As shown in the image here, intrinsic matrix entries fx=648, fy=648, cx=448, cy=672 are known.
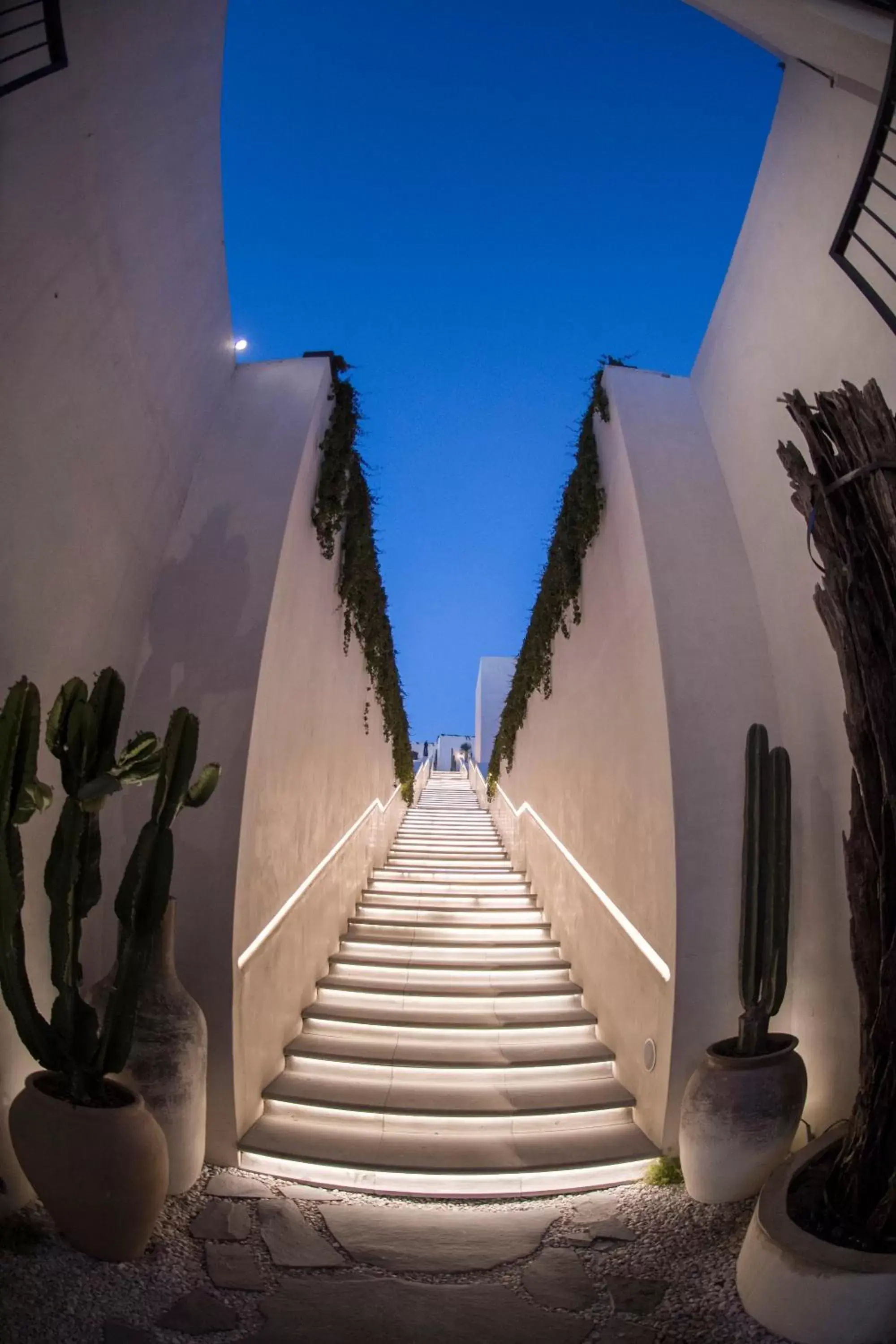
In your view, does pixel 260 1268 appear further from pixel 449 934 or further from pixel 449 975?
pixel 449 934

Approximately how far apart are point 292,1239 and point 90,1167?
32.3 inches

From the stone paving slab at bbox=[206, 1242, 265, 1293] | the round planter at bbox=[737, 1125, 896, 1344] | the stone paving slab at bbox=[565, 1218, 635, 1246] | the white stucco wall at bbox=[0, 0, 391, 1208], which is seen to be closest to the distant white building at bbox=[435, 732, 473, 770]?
the white stucco wall at bbox=[0, 0, 391, 1208]

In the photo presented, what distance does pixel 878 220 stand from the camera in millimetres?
1638

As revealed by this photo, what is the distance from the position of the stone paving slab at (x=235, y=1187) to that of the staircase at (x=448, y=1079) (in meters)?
0.08

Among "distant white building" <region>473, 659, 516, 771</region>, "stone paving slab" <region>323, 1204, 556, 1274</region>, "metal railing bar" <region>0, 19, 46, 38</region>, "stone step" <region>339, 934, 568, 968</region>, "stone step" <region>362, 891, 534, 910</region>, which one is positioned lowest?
"stone paving slab" <region>323, 1204, 556, 1274</region>

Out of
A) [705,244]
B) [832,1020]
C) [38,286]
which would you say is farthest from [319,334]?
[832,1020]

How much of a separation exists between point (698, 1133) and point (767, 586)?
7.43ft

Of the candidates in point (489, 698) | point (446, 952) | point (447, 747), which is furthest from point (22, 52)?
point (447, 747)

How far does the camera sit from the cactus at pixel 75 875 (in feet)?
6.00

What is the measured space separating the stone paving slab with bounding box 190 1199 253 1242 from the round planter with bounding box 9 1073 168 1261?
31cm

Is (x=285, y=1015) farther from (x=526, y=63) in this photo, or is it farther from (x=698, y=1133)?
(x=526, y=63)

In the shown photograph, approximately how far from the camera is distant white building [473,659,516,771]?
18.8 meters

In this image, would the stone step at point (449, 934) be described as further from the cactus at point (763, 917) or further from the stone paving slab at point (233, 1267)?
the stone paving slab at point (233, 1267)

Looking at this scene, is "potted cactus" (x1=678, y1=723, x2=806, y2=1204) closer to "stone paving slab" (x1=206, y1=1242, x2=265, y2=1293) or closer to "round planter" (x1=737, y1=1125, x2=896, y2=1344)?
"round planter" (x1=737, y1=1125, x2=896, y2=1344)
